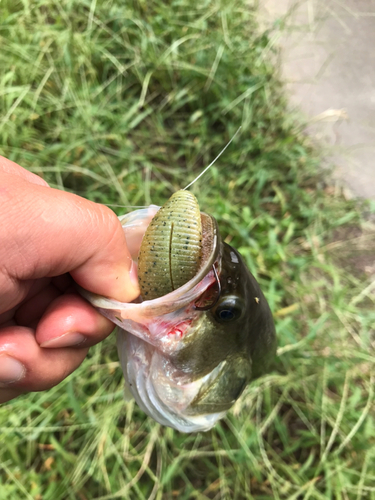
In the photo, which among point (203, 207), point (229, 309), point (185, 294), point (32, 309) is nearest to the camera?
point (185, 294)

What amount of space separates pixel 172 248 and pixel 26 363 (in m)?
0.65

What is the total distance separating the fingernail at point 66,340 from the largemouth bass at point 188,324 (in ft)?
0.45

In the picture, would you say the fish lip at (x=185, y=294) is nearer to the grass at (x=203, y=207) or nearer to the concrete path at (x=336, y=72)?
the grass at (x=203, y=207)

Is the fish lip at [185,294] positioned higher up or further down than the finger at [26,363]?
higher up

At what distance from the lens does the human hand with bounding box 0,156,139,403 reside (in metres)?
1.03

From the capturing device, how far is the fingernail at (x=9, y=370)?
1187mm

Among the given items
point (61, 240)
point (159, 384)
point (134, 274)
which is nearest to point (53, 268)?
point (61, 240)

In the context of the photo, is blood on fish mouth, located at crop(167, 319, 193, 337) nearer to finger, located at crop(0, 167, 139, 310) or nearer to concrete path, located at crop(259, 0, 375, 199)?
finger, located at crop(0, 167, 139, 310)

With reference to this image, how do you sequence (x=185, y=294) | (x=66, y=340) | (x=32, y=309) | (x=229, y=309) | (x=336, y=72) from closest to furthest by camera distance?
(x=185, y=294)
(x=229, y=309)
(x=66, y=340)
(x=32, y=309)
(x=336, y=72)

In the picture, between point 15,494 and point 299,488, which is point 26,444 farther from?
point 299,488

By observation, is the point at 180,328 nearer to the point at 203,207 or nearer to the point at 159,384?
the point at 159,384

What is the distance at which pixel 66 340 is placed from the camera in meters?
1.26

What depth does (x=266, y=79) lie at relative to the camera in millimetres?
3182

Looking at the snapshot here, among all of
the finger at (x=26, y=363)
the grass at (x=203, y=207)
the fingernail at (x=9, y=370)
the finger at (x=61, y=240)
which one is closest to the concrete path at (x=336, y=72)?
the grass at (x=203, y=207)
